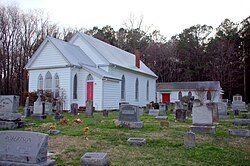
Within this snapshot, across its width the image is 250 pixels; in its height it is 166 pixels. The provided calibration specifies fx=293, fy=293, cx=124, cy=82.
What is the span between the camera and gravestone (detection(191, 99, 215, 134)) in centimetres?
1292

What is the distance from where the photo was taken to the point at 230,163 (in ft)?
24.5

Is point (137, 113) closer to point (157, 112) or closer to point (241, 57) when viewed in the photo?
point (157, 112)

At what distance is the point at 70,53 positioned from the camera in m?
29.1

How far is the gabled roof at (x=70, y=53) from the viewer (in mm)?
27811

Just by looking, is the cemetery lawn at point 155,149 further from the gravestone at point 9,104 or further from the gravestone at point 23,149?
the gravestone at point 9,104

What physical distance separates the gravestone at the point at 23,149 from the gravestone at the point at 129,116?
343 inches

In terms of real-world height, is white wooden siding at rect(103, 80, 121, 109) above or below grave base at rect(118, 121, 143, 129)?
above

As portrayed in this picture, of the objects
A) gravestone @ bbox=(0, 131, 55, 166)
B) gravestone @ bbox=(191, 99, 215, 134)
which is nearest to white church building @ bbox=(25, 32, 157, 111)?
gravestone @ bbox=(191, 99, 215, 134)

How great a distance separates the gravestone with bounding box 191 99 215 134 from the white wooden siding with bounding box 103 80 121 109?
15591 millimetres

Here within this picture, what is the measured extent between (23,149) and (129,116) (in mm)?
9312

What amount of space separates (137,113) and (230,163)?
7.63 meters

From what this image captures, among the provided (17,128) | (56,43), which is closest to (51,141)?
(17,128)

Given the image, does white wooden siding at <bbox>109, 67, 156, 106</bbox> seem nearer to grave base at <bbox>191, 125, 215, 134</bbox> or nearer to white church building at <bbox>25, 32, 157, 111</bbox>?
white church building at <bbox>25, 32, 157, 111</bbox>

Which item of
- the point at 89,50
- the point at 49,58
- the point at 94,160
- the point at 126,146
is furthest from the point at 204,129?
the point at 89,50
